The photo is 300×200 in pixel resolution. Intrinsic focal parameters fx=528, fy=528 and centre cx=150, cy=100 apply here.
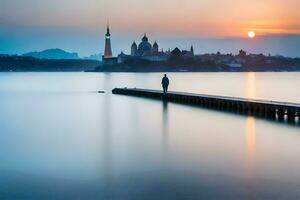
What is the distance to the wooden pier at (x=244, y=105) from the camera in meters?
30.1

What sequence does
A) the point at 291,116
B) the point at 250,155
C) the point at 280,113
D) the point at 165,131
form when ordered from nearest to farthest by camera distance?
the point at 250,155 → the point at 165,131 → the point at 291,116 → the point at 280,113

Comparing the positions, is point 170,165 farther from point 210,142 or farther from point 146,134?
point 146,134

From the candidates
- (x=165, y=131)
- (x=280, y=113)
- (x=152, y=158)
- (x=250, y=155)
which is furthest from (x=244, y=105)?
(x=152, y=158)

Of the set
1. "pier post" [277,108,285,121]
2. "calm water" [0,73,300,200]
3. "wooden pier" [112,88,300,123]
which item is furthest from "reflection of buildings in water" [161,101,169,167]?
"pier post" [277,108,285,121]

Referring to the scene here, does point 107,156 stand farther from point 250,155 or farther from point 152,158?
point 250,155

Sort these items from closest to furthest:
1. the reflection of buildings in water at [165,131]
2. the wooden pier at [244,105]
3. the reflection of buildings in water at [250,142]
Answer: the reflection of buildings in water at [250,142]
the reflection of buildings in water at [165,131]
the wooden pier at [244,105]

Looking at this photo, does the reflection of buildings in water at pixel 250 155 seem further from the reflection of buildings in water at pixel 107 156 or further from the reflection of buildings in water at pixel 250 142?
the reflection of buildings in water at pixel 107 156

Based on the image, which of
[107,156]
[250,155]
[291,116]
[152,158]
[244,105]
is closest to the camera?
[152,158]

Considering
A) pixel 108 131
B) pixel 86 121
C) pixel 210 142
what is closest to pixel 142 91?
pixel 86 121

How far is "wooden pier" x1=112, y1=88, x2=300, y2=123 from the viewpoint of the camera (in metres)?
30.1

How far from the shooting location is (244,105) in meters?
35.3

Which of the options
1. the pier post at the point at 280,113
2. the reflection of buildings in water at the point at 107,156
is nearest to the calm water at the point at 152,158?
the reflection of buildings in water at the point at 107,156

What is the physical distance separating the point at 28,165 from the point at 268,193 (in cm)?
825

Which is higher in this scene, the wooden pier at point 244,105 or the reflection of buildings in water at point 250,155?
the wooden pier at point 244,105
